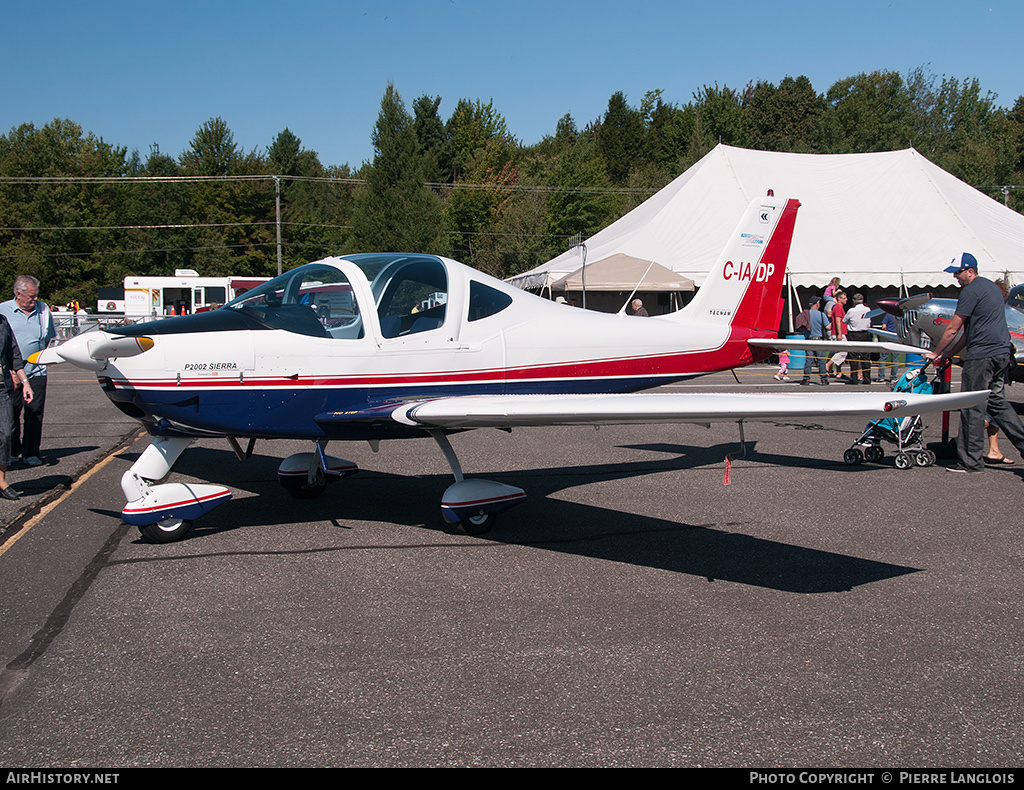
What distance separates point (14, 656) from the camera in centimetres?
380

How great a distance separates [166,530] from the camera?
18.6ft

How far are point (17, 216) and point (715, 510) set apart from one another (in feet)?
232

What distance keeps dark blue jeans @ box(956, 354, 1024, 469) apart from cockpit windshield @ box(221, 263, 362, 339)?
596 cm

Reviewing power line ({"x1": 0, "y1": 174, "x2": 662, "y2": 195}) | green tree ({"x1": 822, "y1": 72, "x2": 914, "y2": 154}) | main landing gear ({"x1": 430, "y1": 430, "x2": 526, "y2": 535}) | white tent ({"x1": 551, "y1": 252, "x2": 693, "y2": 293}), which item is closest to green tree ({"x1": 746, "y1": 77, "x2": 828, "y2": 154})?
green tree ({"x1": 822, "y1": 72, "x2": 914, "y2": 154})

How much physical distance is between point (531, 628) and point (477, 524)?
6.10 feet

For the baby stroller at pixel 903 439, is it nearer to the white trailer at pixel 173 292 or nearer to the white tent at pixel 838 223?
the white tent at pixel 838 223

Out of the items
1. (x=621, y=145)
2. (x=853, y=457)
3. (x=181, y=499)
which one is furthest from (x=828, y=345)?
(x=621, y=145)

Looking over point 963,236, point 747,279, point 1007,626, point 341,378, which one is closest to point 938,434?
point 747,279

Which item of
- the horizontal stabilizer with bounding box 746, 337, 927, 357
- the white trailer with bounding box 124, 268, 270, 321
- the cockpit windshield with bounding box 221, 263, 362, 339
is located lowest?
the horizontal stabilizer with bounding box 746, 337, 927, 357

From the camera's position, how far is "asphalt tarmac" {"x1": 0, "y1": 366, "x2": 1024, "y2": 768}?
9.94 ft

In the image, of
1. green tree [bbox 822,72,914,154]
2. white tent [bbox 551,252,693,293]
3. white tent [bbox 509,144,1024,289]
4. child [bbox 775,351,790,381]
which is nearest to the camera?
child [bbox 775,351,790,381]

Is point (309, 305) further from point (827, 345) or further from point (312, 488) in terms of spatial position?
point (827, 345)

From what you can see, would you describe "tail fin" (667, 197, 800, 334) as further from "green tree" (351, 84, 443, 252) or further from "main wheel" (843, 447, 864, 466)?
"green tree" (351, 84, 443, 252)
